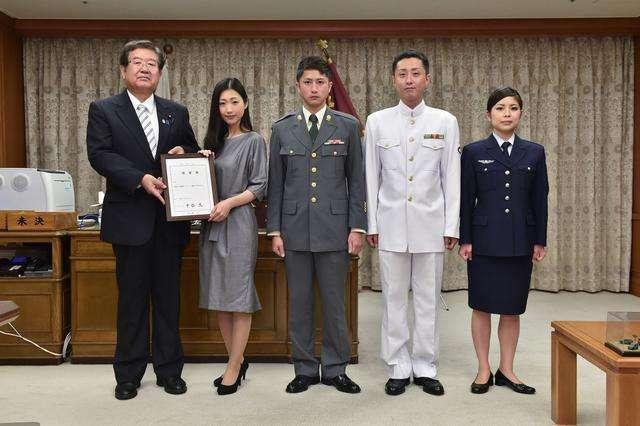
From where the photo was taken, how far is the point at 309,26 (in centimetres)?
530

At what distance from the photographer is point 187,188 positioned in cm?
252

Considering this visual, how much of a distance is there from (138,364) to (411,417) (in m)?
1.36

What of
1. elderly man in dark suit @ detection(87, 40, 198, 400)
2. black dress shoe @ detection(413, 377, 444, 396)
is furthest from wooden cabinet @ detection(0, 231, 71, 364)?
black dress shoe @ detection(413, 377, 444, 396)

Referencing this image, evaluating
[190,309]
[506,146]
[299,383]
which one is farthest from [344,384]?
[506,146]

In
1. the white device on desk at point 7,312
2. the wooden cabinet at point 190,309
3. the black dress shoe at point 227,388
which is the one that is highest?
the white device on desk at point 7,312

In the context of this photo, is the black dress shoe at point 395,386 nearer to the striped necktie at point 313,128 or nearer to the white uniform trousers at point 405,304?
the white uniform trousers at point 405,304

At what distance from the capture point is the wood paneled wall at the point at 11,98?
5.03 m

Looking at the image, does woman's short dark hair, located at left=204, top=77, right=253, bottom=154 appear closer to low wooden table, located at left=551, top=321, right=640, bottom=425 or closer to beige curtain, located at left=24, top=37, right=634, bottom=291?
low wooden table, located at left=551, top=321, right=640, bottom=425

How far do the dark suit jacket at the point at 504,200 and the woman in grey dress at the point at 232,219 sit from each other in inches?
40.5

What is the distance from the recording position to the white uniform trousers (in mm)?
2650

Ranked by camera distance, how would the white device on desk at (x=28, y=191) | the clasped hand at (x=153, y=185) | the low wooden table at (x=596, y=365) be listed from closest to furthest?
the low wooden table at (x=596, y=365), the clasped hand at (x=153, y=185), the white device on desk at (x=28, y=191)

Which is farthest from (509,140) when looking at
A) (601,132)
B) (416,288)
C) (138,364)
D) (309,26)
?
(601,132)

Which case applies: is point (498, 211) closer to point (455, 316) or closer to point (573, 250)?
point (455, 316)

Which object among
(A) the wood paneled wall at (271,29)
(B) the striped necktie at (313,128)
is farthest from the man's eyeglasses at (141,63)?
(A) the wood paneled wall at (271,29)
